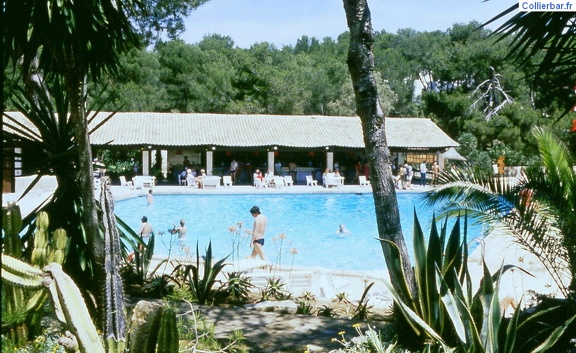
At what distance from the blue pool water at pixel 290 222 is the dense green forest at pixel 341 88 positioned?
11.3m

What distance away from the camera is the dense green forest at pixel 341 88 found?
35156mm

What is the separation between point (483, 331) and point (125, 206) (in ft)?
63.3

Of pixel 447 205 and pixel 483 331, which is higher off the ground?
pixel 447 205

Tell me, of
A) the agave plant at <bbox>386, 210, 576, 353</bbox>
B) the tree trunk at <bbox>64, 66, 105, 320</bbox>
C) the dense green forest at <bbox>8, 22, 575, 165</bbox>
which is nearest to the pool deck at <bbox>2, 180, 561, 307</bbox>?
the agave plant at <bbox>386, 210, 576, 353</bbox>

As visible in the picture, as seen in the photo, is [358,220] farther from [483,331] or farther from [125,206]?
[483,331]

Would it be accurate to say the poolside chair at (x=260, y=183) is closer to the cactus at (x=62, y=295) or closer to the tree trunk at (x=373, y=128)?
the tree trunk at (x=373, y=128)

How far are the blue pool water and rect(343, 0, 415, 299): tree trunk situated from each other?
28.3 ft

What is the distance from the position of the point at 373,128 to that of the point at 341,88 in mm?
40457

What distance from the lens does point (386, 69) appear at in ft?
164

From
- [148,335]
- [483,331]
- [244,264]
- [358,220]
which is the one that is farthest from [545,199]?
[358,220]

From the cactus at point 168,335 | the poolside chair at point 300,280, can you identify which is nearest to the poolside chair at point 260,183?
the poolside chair at point 300,280

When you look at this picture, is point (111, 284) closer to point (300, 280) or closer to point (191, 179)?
point (300, 280)

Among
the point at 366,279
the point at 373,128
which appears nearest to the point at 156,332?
the point at 373,128

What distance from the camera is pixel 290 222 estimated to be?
67.2 feet
